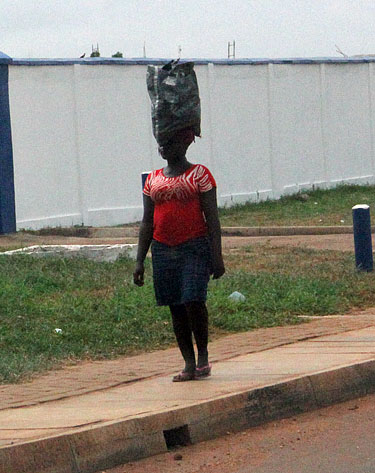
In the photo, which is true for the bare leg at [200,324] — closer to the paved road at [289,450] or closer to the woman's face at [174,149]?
the paved road at [289,450]

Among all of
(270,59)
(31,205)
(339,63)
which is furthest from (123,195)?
(339,63)

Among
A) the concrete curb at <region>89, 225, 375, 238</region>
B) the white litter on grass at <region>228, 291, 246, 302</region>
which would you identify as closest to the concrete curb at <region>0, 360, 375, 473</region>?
the white litter on grass at <region>228, 291, 246, 302</region>

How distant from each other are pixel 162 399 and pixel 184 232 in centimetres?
114

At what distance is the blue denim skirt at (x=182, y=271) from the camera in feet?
22.7

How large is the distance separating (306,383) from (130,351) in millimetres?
2143

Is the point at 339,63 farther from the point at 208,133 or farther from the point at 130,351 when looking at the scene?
the point at 130,351

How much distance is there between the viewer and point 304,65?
2492cm

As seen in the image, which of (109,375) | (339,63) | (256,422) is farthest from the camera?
(339,63)

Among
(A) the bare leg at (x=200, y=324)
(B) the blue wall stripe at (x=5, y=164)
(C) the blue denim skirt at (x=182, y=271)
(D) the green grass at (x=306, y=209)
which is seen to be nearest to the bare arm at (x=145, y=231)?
(C) the blue denim skirt at (x=182, y=271)

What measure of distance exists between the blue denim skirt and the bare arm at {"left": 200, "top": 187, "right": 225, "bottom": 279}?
3.4 inches

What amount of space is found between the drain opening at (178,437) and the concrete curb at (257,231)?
472 inches

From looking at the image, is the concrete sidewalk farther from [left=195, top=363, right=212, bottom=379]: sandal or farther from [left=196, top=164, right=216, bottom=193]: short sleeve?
[left=196, top=164, right=216, bottom=193]: short sleeve

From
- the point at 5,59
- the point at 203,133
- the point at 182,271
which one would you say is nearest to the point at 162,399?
the point at 182,271

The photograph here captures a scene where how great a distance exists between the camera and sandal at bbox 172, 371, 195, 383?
23.5ft
